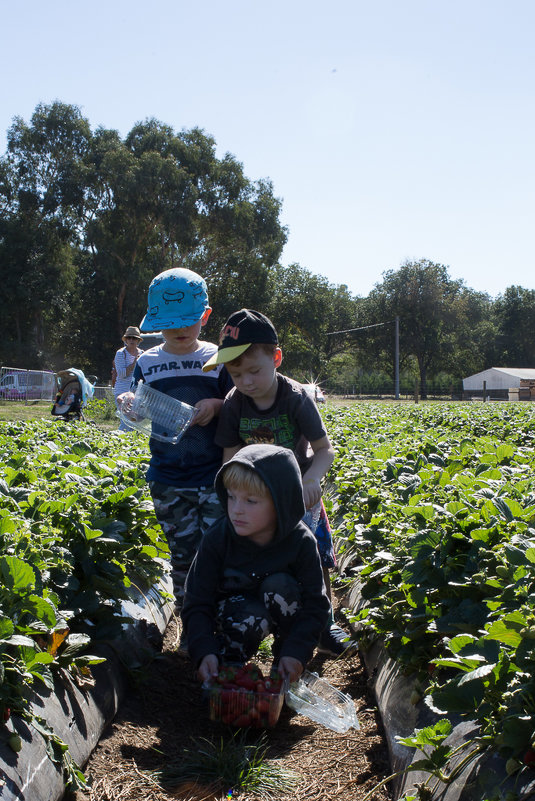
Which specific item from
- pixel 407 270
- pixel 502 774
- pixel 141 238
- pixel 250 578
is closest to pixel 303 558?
pixel 250 578

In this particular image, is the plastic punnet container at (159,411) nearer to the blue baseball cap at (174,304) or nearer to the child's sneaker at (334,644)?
the blue baseball cap at (174,304)

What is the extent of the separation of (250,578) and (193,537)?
27.9 inches

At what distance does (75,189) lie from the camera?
40.3 metres

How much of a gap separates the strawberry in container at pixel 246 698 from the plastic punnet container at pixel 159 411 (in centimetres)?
131

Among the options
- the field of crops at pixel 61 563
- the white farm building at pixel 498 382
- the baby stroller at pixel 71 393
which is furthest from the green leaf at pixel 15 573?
the white farm building at pixel 498 382

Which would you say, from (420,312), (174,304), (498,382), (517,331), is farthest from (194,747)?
(517,331)

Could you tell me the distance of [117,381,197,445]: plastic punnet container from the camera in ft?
12.4

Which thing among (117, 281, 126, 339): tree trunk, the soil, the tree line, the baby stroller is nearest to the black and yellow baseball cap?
the soil

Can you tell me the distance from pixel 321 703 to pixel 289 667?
0.90 ft

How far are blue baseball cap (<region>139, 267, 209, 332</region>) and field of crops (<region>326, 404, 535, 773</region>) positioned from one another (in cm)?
141

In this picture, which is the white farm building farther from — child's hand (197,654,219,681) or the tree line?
child's hand (197,654,219,681)

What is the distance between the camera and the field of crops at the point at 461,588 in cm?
181

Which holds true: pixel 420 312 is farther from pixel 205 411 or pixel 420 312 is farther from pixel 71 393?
pixel 205 411

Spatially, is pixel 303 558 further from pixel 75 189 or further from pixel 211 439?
pixel 75 189
